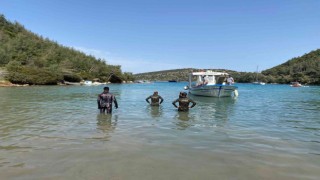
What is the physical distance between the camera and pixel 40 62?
380 ft

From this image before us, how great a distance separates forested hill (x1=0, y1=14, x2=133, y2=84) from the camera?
85500 mm

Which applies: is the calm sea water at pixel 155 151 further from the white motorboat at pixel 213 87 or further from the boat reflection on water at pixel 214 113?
the white motorboat at pixel 213 87

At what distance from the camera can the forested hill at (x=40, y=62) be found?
85.5 metres

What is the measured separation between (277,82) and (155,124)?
200m

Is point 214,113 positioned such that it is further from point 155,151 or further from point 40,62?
point 40,62

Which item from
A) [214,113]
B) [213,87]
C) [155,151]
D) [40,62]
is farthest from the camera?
[40,62]

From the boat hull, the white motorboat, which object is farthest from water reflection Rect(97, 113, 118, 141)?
the white motorboat

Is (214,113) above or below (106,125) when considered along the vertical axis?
below

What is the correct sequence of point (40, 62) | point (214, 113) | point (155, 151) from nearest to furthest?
point (155, 151), point (214, 113), point (40, 62)

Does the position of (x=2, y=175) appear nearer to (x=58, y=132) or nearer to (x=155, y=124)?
(x=58, y=132)

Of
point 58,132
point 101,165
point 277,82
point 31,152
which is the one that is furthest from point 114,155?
point 277,82

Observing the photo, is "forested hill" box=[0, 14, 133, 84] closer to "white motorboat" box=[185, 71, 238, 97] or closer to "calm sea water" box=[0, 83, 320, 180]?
"white motorboat" box=[185, 71, 238, 97]

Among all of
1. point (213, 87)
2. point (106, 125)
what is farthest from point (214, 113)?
point (213, 87)

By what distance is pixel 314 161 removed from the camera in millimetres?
7781
